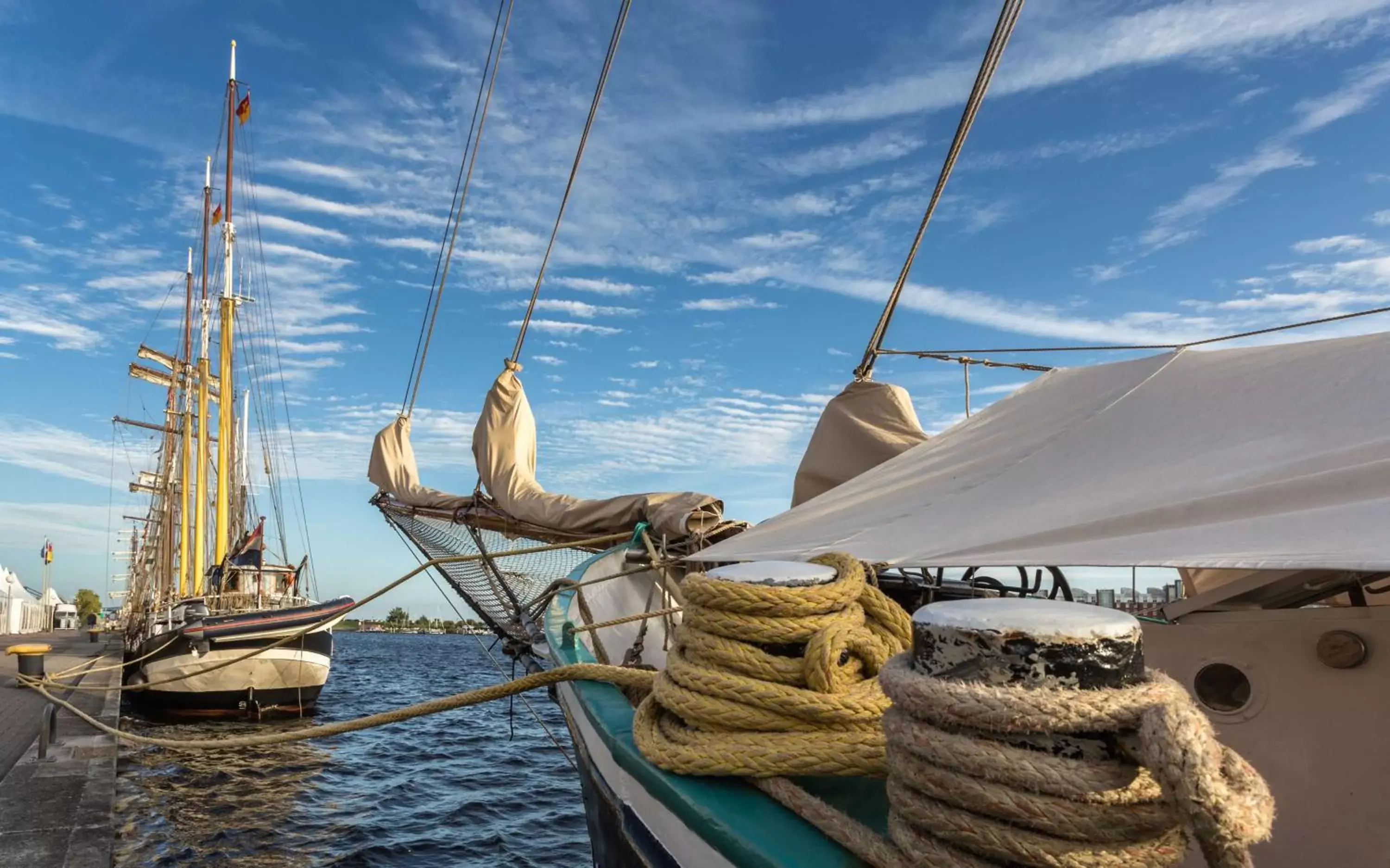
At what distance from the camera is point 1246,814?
45.0 inches

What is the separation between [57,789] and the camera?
7.89 meters

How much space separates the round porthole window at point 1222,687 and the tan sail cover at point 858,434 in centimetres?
323

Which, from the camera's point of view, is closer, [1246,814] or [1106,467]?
[1246,814]

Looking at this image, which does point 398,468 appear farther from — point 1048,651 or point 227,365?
point 227,365

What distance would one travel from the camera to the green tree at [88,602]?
6172 centimetres

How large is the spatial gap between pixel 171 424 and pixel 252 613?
2243cm

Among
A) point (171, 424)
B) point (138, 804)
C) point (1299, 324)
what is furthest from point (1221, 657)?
point (171, 424)

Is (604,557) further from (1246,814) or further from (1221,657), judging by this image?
(1246,814)

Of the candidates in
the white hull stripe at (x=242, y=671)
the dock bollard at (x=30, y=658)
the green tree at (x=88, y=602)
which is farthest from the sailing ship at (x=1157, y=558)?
the green tree at (x=88, y=602)

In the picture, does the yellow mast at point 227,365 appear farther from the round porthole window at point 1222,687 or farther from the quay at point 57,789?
the round porthole window at point 1222,687

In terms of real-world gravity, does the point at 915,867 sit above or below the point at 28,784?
above

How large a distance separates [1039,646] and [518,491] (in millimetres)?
6679

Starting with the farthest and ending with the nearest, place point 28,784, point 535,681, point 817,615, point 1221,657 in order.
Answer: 1. point 28,784
2. point 535,681
3. point 1221,657
4. point 817,615

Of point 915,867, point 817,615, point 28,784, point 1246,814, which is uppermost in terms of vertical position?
point 817,615
